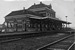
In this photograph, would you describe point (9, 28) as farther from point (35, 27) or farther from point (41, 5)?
point (41, 5)

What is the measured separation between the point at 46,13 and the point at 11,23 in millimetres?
13268

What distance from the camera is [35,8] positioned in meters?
42.7

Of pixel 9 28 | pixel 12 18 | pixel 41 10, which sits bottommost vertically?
pixel 9 28

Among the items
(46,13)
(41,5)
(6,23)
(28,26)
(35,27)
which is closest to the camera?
(28,26)

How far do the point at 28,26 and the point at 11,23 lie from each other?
6405 millimetres

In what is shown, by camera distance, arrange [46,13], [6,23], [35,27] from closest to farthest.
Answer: [35,27], [6,23], [46,13]

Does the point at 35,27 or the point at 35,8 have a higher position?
the point at 35,8

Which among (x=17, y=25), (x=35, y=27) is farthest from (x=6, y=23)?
(x=35, y=27)

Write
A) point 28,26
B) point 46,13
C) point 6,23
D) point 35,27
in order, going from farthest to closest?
point 46,13 → point 6,23 → point 35,27 → point 28,26

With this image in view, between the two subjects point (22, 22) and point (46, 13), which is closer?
point (22, 22)

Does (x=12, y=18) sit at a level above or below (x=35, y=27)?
above

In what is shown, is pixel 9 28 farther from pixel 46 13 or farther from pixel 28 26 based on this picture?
pixel 46 13

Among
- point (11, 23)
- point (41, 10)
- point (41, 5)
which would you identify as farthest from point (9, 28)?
point (41, 5)

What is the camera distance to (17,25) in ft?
96.9
